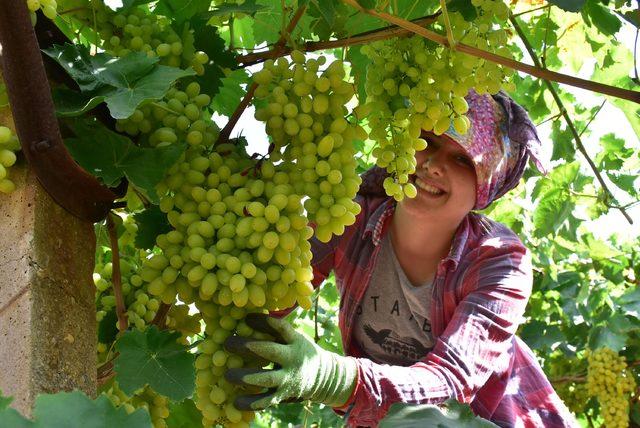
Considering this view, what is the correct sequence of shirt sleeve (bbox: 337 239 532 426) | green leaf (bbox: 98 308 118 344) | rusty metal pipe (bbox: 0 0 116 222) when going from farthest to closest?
1. shirt sleeve (bbox: 337 239 532 426)
2. green leaf (bbox: 98 308 118 344)
3. rusty metal pipe (bbox: 0 0 116 222)

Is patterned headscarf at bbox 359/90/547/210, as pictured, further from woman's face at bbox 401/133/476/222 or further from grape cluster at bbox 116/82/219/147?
grape cluster at bbox 116/82/219/147

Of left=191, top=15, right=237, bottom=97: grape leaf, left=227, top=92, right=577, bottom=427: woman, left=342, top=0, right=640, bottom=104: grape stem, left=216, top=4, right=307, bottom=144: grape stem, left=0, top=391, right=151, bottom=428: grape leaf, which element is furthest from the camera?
left=227, top=92, right=577, bottom=427: woman

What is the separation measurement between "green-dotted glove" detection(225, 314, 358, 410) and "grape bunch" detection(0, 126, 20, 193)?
1.34 feet

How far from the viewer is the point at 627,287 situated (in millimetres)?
4930

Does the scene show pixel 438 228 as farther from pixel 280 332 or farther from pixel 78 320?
pixel 78 320

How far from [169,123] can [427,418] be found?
622mm

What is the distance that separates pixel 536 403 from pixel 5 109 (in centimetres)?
210

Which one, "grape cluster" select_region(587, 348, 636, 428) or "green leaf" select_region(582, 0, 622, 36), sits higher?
"green leaf" select_region(582, 0, 622, 36)

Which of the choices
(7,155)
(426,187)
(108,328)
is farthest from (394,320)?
(7,155)

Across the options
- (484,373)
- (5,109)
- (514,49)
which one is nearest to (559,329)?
(514,49)

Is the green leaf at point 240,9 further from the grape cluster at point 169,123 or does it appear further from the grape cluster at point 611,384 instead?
the grape cluster at point 611,384

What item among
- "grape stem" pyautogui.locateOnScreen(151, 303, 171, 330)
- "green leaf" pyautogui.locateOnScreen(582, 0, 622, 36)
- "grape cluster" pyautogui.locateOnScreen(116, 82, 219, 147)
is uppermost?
"green leaf" pyautogui.locateOnScreen(582, 0, 622, 36)

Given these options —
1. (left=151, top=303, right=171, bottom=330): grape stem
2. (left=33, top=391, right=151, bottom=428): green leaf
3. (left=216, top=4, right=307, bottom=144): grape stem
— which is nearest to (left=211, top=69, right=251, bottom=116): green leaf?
(left=216, top=4, right=307, bottom=144): grape stem

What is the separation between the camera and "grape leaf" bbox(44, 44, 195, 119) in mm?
1231
